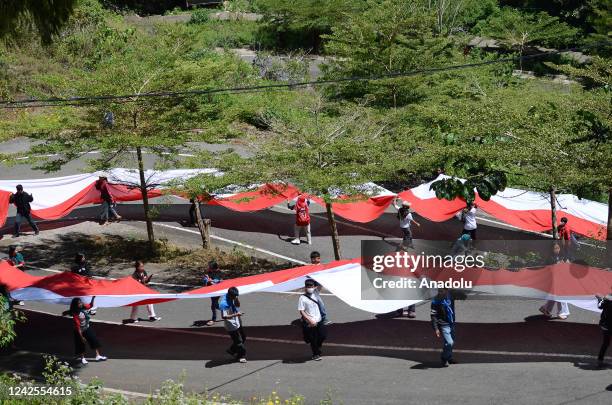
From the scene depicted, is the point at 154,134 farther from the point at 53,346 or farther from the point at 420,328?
the point at 420,328

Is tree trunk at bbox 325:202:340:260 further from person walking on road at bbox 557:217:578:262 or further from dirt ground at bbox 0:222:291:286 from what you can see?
person walking on road at bbox 557:217:578:262

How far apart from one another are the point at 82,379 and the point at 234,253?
784cm

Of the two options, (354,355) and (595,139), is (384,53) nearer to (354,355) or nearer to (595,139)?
(595,139)

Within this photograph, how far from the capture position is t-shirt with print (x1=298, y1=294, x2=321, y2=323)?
14617 millimetres

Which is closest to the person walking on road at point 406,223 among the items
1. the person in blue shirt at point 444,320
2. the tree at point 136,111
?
the tree at point 136,111

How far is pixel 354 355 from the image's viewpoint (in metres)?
15.1

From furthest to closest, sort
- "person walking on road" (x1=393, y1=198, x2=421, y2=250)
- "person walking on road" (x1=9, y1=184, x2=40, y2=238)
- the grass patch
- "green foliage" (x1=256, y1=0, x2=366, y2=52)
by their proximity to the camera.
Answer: "green foliage" (x1=256, y1=0, x2=366, y2=52)
"person walking on road" (x1=9, y1=184, x2=40, y2=238)
"person walking on road" (x1=393, y1=198, x2=421, y2=250)
the grass patch

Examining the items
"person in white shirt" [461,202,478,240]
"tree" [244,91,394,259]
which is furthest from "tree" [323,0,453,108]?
"tree" [244,91,394,259]

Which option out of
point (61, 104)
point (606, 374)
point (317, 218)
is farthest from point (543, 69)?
point (606, 374)

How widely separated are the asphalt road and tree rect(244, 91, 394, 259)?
99.6 inches

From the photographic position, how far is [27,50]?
39.4m

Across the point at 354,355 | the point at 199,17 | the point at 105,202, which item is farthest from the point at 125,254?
the point at 199,17

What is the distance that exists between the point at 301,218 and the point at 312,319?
773cm

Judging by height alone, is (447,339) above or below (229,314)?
below
